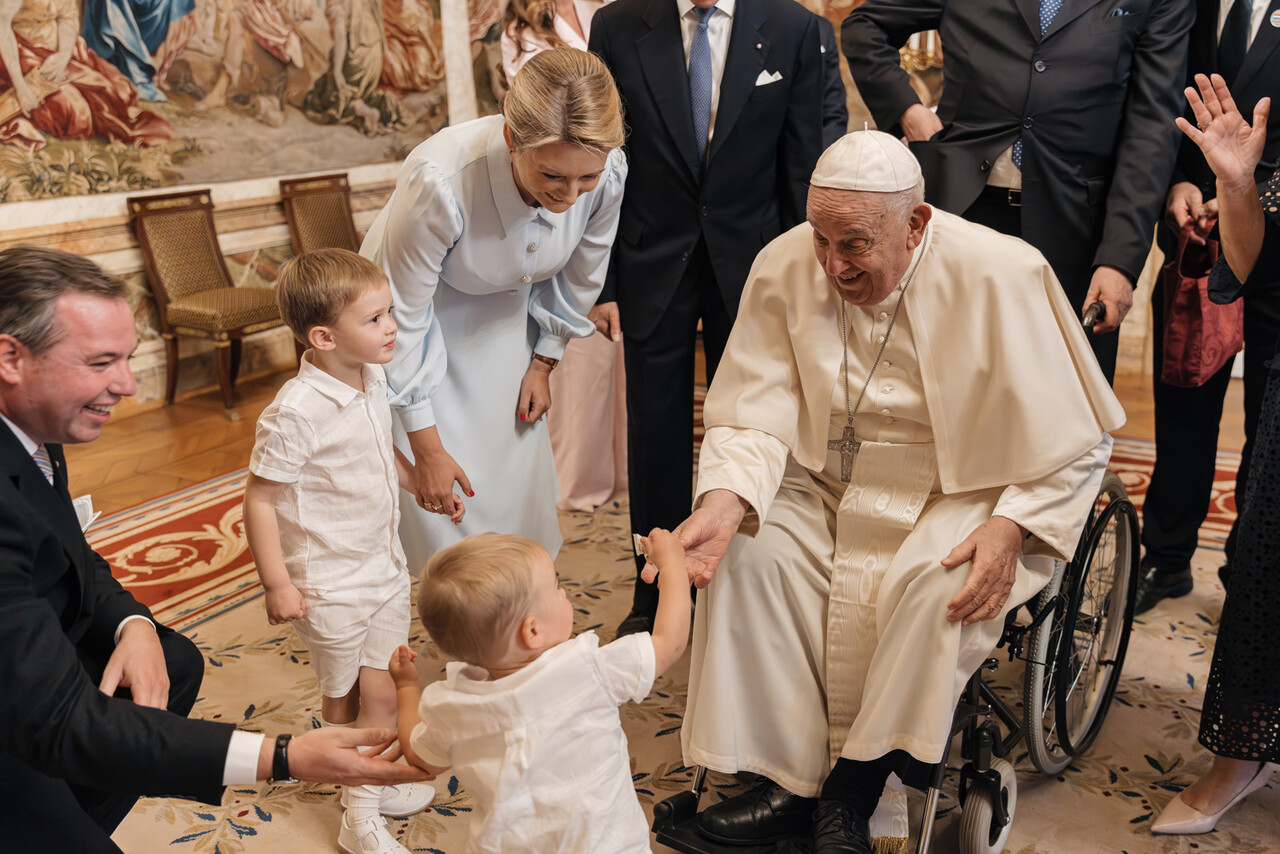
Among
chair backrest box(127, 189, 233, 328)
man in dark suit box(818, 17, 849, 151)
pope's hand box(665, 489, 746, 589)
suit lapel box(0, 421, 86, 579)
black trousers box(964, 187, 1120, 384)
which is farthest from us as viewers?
chair backrest box(127, 189, 233, 328)

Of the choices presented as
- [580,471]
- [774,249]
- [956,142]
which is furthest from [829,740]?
[580,471]

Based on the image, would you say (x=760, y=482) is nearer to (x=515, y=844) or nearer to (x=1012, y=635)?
Answer: (x=1012, y=635)

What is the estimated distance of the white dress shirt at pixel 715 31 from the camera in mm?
3104

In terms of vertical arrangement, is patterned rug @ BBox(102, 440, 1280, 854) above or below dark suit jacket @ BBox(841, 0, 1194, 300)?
below

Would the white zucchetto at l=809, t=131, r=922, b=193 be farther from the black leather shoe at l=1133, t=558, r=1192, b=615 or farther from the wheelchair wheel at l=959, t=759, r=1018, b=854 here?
the black leather shoe at l=1133, t=558, r=1192, b=615

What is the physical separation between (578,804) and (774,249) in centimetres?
144

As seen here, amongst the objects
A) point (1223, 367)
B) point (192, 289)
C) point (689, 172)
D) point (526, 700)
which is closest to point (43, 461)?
point (526, 700)

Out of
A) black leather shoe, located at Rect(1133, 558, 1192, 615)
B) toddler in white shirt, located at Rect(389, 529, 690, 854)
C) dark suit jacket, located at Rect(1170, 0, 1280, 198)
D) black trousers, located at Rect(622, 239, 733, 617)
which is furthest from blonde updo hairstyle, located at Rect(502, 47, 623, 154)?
black leather shoe, located at Rect(1133, 558, 1192, 615)

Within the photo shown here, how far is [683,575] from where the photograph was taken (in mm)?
1929

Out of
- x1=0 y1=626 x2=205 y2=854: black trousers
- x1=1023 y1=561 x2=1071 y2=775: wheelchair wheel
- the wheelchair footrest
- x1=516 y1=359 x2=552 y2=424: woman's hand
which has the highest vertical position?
x1=516 y1=359 x2=552 y2=424: woman's hand

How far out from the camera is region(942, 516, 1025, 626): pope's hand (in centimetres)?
216

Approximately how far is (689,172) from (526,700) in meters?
1.88

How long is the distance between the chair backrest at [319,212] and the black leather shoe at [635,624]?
486cm

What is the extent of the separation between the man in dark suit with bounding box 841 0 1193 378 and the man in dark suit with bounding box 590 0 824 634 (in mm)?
451
